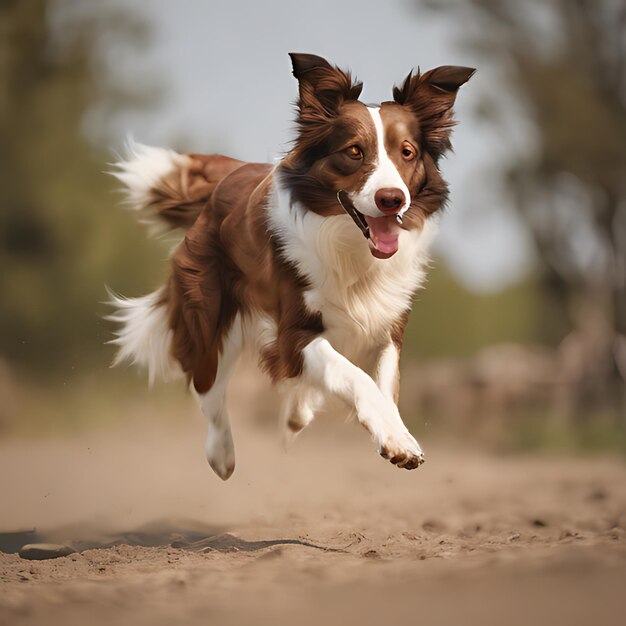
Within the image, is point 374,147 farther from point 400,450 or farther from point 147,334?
point 147,334

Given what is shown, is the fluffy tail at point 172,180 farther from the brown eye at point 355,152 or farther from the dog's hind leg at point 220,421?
the brown eye at point 355,152

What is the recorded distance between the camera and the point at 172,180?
6039 mm

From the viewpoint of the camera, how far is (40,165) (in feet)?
31.4

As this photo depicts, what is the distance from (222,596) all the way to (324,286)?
163 cm

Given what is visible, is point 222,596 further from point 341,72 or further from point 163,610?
point 341,72

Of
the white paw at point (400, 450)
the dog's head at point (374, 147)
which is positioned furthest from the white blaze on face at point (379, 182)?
the white paw at point (400, 450)

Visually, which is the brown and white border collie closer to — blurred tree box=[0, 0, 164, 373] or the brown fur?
the brown fur

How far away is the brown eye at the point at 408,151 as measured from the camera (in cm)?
466

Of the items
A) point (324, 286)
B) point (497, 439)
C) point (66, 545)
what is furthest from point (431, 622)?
point (497, 439)

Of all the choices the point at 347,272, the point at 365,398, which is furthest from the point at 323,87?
the point at 365,398

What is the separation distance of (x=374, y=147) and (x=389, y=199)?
0.32 m

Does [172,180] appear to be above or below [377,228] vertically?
above

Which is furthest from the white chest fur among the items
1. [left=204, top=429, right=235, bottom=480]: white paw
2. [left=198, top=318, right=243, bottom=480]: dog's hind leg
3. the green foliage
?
the green foliage

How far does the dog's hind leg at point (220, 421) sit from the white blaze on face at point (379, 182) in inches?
62.5
